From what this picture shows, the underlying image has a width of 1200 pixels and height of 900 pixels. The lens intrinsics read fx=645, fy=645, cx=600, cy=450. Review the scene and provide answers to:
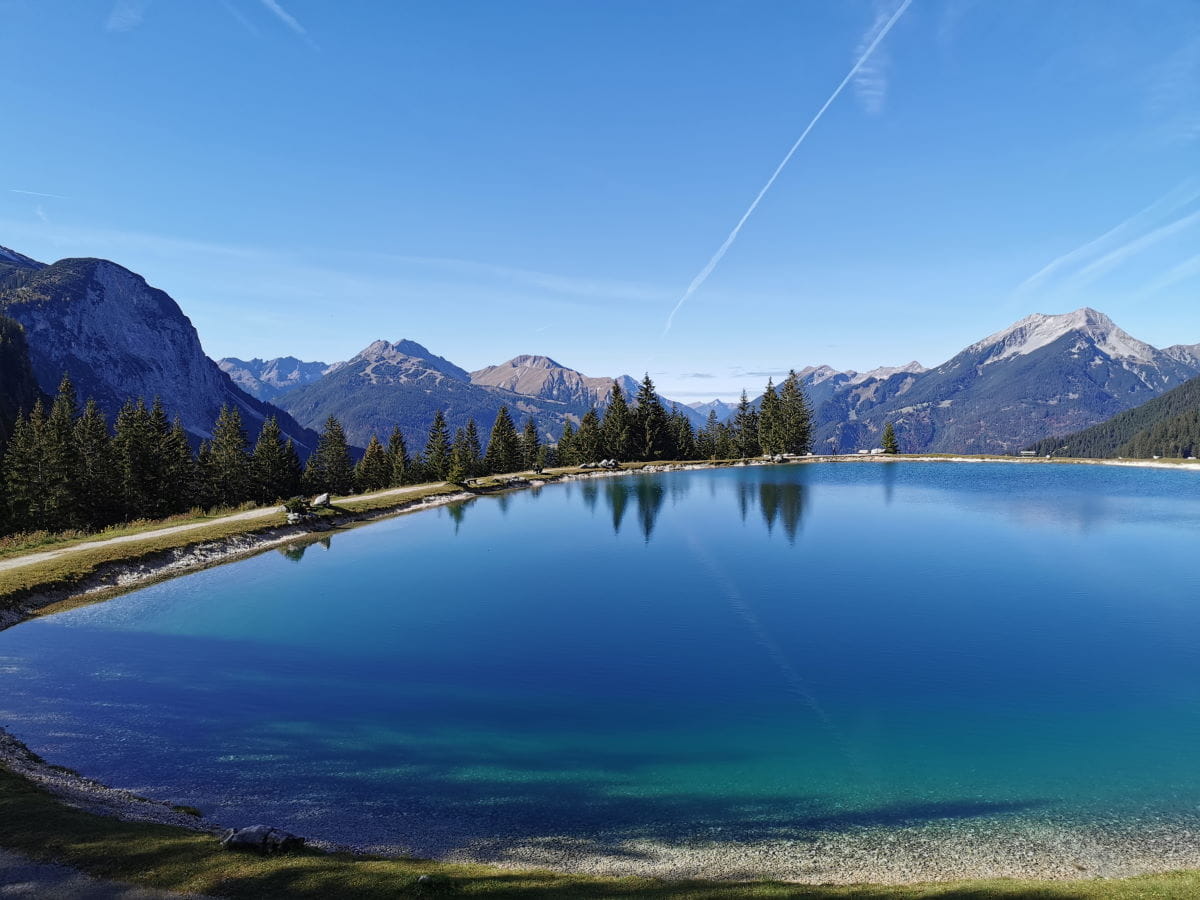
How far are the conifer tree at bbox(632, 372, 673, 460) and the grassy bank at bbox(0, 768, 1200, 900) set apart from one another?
430ft

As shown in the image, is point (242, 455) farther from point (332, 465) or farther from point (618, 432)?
point (618, 432)

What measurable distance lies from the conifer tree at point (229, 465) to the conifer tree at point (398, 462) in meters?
26.8

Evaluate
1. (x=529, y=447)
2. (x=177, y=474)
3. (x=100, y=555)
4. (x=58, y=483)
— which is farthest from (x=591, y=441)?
(x=100, y=555)

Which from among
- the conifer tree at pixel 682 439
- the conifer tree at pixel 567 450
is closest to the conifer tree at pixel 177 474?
the conifer tree at pixel 567 450

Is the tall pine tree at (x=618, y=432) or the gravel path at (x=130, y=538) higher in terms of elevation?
the tall pine tree at (x=618, y=432)

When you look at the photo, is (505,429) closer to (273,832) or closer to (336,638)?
(336,638)

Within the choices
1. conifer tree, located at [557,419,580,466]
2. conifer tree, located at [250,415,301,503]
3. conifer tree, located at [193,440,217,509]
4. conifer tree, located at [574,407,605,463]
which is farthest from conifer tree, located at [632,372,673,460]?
conifer tree, located at [193,440,217,509]

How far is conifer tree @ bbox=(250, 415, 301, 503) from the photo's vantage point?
9638 centimetres

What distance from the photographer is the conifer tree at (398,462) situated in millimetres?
121406

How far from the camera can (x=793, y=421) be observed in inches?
5935

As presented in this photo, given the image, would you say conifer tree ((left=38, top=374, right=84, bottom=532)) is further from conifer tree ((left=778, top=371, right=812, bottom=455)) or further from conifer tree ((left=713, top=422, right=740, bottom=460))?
conifer tree ((left=778, top=371, right=812, bottom=455))

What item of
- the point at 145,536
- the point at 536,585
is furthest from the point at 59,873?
the point at 145,536

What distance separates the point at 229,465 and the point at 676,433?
9279cm

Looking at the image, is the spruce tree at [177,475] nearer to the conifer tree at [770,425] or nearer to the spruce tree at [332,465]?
the spruce tree at [332,465]
